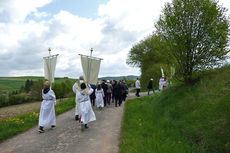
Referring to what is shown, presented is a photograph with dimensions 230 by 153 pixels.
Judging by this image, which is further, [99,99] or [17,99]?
[17,99]

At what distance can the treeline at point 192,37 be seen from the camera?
28.2ft

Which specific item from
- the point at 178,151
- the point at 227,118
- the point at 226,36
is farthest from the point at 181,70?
the point at 178,151

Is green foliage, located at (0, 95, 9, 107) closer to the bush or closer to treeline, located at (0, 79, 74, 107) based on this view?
treeline, located at (0, 79, 74, 107)

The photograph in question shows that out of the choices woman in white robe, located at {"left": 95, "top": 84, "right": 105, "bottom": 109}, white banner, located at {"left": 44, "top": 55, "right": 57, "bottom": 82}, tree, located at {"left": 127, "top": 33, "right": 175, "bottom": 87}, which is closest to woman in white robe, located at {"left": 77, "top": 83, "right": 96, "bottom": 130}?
white banner, located at {"left": 44, "top": 55, "right": 57, "bottom": 82}

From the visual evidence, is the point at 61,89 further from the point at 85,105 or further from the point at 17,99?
the point at 85,105

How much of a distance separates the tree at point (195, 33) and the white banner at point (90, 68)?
462 centimetres

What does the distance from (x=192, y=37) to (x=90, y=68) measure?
224 inches

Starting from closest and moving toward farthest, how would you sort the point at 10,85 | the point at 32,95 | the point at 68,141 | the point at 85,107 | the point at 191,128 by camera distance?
1. the point at 68,141
2. the point at 191,128
3. the point at 85,107
4. the point at 32,95
5. the point at 10,85

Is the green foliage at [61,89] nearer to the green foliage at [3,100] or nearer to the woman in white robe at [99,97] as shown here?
the green foliage at [3,100]

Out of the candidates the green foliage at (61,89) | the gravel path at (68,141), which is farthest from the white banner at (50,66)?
the green foliage at (61,89)

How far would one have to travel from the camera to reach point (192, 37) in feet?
29.8

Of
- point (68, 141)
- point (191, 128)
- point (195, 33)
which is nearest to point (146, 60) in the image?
point (195, 33)

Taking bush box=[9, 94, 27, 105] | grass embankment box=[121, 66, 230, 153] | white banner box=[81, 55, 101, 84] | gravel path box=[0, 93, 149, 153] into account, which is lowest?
bush box=[9, 94, 27, 105]

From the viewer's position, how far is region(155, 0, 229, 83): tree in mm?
8594
